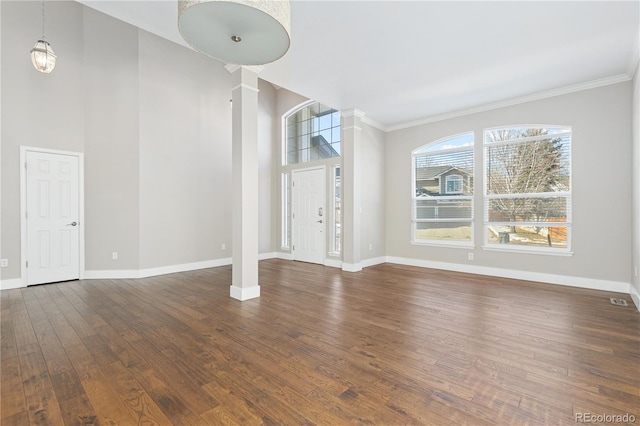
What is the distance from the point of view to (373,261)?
6.05 meters

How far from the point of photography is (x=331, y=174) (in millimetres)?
6090

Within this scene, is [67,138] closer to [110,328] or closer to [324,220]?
[110,328]

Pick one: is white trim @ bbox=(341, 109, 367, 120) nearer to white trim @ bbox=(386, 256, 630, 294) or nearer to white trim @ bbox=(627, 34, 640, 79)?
white trim @ bbox=(386, 256, 630, 294)

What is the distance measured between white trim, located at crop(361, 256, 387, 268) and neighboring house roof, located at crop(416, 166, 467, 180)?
1.83 meters

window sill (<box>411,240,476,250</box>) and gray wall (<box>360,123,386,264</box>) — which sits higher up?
gray wall (<box>360,123,386,264</box>)

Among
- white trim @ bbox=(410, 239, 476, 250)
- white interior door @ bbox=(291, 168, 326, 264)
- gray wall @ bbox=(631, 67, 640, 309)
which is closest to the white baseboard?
gray wall @ bbox=(631, 67, 640, 309)

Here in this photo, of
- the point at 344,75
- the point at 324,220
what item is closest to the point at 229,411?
the point at 344,75

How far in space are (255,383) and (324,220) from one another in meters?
4.39

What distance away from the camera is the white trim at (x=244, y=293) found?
3.64 metres

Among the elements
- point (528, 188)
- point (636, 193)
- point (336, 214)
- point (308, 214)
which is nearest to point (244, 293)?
point (336, 214)

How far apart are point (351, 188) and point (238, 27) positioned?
160 inches

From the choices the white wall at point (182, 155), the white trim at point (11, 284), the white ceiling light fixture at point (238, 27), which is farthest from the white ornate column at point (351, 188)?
the white trim at point (11, 284)

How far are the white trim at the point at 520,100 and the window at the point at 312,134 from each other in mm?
1228

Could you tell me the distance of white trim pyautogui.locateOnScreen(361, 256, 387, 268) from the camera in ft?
19.1
